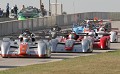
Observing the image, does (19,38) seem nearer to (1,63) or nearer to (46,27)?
(1,63)

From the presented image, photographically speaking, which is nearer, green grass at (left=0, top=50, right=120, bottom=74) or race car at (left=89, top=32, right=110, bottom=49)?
green grass at (left=0, top=50, right=120, bottom=74)

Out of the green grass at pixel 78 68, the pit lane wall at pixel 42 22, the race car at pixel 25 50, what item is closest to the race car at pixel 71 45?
the race car at pixel 25 50

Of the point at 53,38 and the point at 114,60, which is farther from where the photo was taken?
the point at 53,38

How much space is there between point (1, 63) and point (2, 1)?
210 ft

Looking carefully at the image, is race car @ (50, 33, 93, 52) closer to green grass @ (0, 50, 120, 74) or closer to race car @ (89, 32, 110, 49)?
race car @ (89, 32, 110, 49)

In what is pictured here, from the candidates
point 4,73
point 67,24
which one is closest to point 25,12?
point 67,24

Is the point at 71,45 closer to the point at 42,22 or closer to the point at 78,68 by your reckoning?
the point at 78,68

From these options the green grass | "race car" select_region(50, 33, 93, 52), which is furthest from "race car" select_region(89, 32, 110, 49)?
the green grass

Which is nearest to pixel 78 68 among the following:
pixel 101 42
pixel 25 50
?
pixel 25 50

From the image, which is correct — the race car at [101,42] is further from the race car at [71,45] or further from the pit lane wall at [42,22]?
the pit lane wall at [42,22]

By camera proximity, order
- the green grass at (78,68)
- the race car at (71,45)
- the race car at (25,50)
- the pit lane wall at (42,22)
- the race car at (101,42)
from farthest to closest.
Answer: the pit lane wall at (42,22) → the race car at (101,42) → the race car at (71,45) → the race car at (25,50) → the green grass at (78,68)

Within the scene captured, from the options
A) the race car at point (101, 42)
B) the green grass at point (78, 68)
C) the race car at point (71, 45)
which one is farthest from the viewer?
the race car at point (101, 42)

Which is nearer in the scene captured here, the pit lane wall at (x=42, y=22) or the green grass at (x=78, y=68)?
the green grass at (x=78, y=68)

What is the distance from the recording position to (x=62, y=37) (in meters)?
28.8
